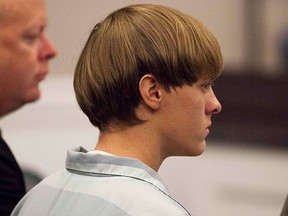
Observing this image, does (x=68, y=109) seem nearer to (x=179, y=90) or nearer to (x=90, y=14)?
(x=90, y=14)

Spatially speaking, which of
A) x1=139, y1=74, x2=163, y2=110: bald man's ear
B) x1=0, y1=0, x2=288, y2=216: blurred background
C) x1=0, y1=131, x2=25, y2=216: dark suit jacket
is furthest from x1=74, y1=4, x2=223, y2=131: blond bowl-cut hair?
x1=0, y1=0, x2=288, y2=216: blurred background

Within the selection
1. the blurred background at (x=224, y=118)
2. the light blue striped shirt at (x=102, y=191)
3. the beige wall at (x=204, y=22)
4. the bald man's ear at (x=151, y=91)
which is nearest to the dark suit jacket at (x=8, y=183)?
the light blue striped shirt at (x=102, y=191)

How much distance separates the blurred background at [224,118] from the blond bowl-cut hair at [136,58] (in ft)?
5.64

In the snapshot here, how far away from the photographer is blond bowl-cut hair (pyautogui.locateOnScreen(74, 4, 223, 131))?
1.59 m

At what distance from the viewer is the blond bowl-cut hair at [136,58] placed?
159cm

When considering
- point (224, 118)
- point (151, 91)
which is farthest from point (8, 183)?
point (224, 118)

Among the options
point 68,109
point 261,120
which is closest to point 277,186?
point 261,120

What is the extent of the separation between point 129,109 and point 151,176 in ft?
0.44

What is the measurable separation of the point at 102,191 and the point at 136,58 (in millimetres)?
235

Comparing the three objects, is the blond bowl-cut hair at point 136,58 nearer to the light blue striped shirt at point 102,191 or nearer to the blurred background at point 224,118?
the light blue striped shirt at point 102,191

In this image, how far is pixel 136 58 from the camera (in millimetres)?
1599

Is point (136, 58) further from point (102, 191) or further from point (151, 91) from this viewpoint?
point (102, 191)

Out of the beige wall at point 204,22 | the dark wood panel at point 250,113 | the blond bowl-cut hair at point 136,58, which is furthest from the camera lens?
the beige wall at point 204,22

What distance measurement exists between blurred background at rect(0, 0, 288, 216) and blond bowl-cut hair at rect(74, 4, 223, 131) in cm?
172
